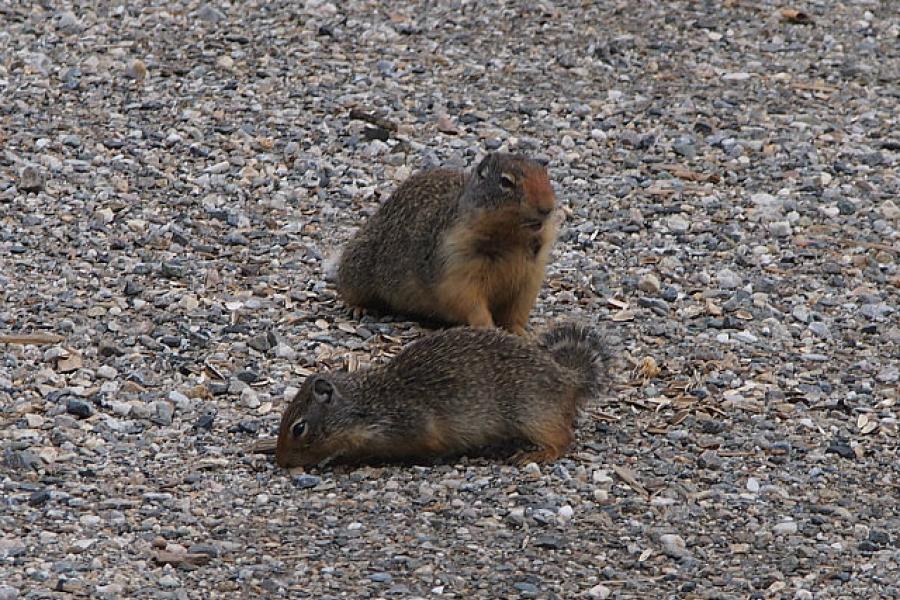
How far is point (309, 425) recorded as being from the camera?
7242 mm

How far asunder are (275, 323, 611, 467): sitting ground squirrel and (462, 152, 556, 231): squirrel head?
886mm

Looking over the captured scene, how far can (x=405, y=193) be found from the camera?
900 cm

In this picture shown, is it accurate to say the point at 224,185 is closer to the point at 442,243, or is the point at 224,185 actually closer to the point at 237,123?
the point at 237,123

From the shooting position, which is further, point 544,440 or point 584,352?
point 584,352

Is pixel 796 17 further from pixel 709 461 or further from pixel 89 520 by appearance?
pixel 89 520

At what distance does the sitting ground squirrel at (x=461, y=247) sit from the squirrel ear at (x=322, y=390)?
136 cm

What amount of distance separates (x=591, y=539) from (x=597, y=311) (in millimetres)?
2451

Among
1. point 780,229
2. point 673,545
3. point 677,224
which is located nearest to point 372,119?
point 677,224

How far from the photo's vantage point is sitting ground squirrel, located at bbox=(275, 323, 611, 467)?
7305 mm

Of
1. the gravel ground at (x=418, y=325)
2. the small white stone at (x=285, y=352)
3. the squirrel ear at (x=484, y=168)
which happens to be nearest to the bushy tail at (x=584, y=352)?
the gravel ground at (x=418, y=325)

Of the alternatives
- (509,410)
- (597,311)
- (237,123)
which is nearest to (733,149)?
(597,311)

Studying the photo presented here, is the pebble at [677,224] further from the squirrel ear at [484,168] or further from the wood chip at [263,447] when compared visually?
the wood chip at [263,447]

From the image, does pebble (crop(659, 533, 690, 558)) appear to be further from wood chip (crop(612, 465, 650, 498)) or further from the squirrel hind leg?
the squirrel hind leg

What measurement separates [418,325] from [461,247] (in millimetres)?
621
